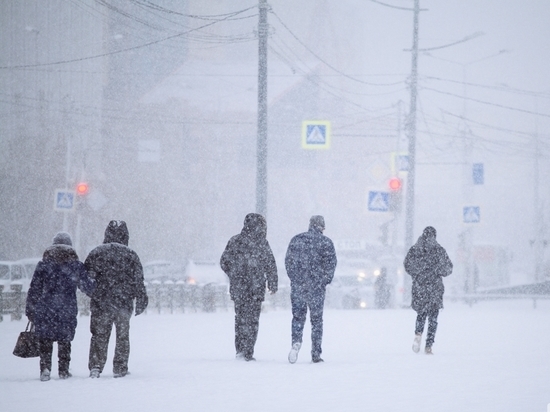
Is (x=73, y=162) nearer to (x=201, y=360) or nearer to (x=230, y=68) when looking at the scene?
(x=230, y=68)

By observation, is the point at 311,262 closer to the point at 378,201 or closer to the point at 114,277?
the point at 114,277

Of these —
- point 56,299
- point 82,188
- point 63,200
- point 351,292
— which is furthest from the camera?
point 351,292

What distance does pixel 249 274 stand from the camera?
1165cm

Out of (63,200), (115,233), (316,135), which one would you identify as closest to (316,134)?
(316,135)

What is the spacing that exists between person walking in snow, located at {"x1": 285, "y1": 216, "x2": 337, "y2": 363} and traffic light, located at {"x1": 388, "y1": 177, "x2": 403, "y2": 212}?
672 inches

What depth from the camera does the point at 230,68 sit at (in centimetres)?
6069

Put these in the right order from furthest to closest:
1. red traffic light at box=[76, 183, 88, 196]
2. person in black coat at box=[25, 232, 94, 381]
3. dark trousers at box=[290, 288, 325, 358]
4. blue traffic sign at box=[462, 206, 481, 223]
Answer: blue traffic sign at box=[462, 206, 481, 223]
red traffic light at box=[76, 183, 88, 196]
dark trousers at box=[290, 288, 325, 358]
person in black coat at box=[25, 232, 94, 381]

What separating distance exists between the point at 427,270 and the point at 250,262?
301 centimetres

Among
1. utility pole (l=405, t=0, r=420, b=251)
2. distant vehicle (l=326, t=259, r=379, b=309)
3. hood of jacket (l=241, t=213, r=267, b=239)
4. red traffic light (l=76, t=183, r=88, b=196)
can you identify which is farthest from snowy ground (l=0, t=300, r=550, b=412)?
distant vehicle (l=326, t=259, r=379, b=309)

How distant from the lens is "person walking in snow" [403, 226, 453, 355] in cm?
1301

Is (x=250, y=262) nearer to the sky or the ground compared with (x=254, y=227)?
nearer to the ground

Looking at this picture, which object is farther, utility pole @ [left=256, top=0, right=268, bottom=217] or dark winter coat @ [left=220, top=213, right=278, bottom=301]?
utility pole @ [left=256, top=0, right=268, bottom=217]

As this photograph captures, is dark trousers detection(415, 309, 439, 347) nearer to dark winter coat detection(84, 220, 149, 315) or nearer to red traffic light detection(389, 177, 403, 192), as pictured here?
dark winter coat detection(84, 220, 149, 315)

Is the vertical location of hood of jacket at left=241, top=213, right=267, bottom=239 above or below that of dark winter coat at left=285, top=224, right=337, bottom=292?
above
